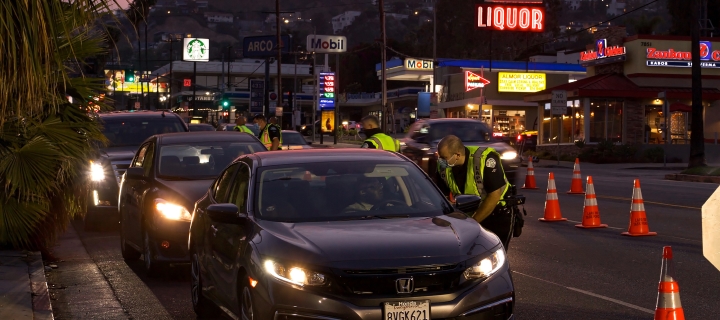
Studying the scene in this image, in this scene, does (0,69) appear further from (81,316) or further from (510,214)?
(510,214)

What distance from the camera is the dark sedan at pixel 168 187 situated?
1077cm

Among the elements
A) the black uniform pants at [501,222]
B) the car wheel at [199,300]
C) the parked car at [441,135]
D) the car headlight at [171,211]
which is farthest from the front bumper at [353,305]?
the parked car at [441,135]

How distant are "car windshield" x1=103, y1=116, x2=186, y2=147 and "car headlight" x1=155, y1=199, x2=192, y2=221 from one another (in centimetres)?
714

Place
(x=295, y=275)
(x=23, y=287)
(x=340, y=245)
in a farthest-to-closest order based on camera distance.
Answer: (x=23, y=287) < (x=340, y=245) < (x=295, y=275)

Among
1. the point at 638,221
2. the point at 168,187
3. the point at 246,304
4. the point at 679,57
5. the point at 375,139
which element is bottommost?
the point at 638,221

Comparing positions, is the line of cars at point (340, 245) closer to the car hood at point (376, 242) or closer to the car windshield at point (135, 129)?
the car hood at point (376, 242)

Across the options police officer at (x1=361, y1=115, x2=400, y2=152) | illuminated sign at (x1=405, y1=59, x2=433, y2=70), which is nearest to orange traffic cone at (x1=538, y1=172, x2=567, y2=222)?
police officer at (x1=361, y1=115, x2=400, y2=152)

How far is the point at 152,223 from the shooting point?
10.9 meters

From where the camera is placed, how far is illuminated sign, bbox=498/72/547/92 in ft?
Result: 214

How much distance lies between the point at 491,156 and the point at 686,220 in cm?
897

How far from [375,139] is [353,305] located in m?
8.09

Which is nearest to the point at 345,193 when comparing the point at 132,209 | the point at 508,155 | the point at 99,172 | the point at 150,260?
the point at 150,260

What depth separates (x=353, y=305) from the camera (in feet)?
20.3

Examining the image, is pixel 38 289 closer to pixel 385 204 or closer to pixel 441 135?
pixel 385 204
